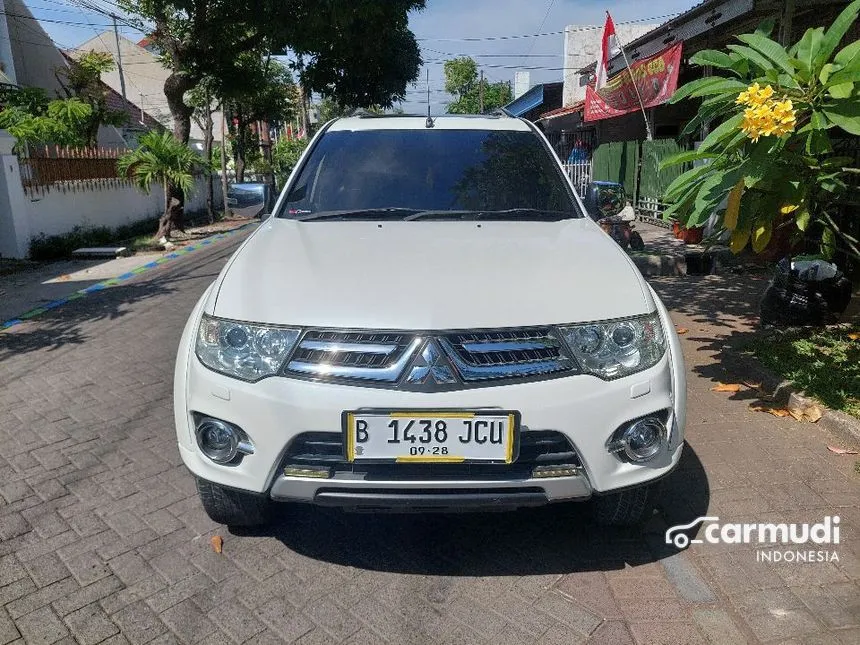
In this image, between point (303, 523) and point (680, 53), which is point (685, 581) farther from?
point (680, 53)

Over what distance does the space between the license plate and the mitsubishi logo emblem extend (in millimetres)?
115

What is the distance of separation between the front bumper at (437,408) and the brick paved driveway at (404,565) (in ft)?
1.44


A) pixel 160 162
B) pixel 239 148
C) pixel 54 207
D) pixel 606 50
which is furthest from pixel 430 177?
pixel 239 148

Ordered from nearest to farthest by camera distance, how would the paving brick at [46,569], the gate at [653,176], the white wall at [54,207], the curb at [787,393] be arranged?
the paving brick at [46,569], the curb at [787,393], the white wall at [54,207], the gate at [653,176]

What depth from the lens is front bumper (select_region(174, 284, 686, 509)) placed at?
2439mm

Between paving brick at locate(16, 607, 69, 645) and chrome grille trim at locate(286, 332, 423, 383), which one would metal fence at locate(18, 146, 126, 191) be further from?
chrome grille trim at locate(286, 332, 423, 383)

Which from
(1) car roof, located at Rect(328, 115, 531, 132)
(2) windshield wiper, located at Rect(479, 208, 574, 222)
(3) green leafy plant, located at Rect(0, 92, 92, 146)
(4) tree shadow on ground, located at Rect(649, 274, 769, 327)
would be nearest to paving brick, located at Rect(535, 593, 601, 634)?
(2) windshield wiper, located at Rect(479, 208, 574, 222)

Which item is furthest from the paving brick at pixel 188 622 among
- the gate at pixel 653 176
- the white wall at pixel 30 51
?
the white wall at pixel 30 51

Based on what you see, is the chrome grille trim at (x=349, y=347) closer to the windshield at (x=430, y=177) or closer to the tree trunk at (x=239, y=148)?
the windshield at (x=430, y=177)

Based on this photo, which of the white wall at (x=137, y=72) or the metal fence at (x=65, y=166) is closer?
the metal fence at (x=65, y=166)

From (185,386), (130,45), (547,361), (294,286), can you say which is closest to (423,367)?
(547,361)

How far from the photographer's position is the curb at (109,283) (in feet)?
25.0

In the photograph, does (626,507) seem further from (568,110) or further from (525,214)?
(568,110)

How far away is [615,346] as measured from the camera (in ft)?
8.48
